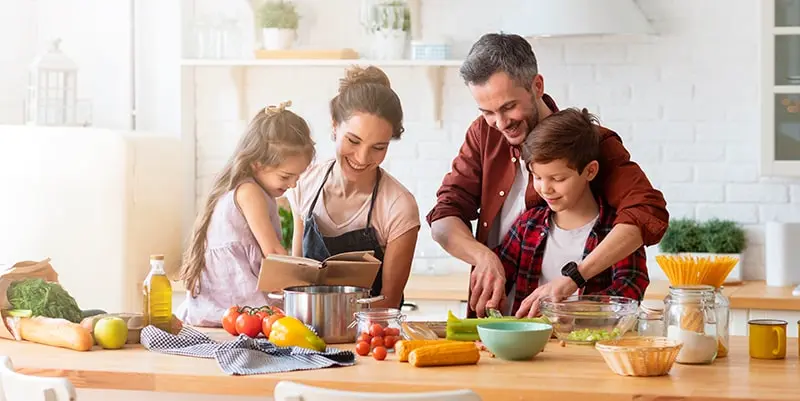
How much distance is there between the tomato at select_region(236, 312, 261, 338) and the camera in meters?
2.95

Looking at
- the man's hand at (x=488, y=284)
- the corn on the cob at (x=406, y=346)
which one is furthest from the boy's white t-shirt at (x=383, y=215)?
the corn on the cob at (x=406, y=346)

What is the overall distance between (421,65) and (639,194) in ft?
6.61

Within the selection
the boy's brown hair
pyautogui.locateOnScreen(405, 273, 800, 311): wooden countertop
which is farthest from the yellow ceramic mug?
pyautogui.locateOnScreen(405, 273, 800, 311): wooden countertop

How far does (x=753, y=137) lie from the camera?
507 cm

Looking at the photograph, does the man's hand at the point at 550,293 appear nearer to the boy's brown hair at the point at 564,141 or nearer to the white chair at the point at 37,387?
the boy's brown hair at the point at 564,141

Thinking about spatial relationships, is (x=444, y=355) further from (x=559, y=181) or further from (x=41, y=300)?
(x=41, y=300)

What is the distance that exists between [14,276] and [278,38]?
2.38 m

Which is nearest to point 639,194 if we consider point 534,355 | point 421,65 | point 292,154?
point 534,355

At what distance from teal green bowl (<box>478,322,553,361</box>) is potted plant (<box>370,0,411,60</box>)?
2600mm

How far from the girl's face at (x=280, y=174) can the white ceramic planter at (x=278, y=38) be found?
1.89 meters

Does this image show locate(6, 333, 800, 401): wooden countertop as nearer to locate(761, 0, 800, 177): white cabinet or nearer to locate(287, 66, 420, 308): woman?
locate(287, 66, 420, 308): woman

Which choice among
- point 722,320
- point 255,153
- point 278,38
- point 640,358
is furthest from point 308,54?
point 640,358

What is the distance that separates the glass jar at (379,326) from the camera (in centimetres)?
281

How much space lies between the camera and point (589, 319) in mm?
2891
